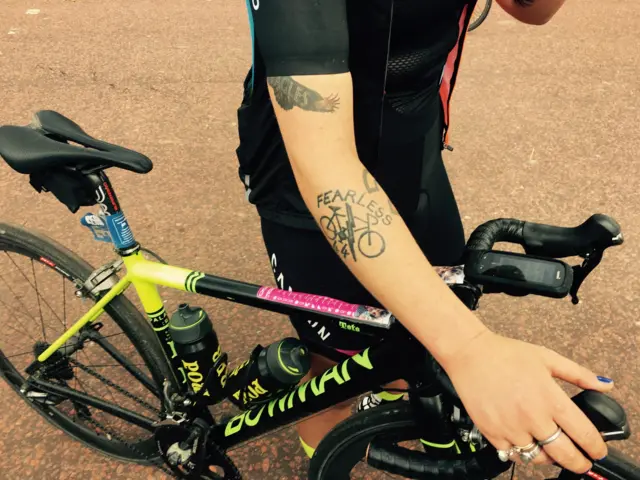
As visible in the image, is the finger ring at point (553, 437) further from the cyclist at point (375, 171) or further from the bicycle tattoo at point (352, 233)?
the bicycle tattoo at point (352, 233)

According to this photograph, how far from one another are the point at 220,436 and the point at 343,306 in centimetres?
80

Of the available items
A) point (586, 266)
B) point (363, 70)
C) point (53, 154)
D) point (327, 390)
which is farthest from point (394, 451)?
point (53, 154)

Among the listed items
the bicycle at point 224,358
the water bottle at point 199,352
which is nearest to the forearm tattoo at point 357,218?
the bicycle at point 224,358

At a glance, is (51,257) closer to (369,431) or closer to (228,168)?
(369,431)

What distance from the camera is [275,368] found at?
1624 millimetres

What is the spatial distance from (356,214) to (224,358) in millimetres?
994

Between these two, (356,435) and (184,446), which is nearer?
(356,435)

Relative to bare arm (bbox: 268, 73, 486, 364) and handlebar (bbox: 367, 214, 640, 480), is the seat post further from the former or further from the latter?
handlebar (bbox: 367, 214, 640, 480)

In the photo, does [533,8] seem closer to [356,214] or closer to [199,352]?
[356,214]

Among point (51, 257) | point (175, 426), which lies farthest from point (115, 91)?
point (175, 426)

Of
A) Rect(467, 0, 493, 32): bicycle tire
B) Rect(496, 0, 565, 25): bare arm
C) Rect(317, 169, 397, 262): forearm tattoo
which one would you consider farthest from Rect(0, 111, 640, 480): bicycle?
Rect(467, 0, 493, 32): bicycle tire

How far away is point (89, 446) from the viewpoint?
2295 mm

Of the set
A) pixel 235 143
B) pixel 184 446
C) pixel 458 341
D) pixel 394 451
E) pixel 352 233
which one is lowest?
pixel 235 143

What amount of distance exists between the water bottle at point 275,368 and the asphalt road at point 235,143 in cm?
74
